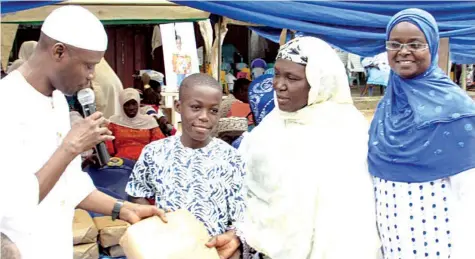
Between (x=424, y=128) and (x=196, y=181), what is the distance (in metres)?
0.92

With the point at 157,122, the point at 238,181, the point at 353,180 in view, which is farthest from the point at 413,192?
the point at 157,122

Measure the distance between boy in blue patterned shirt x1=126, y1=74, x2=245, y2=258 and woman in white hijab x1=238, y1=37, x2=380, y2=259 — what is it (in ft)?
0.46

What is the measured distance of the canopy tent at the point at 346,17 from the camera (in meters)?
4.03

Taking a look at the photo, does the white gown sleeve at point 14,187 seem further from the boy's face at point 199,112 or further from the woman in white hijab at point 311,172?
the woman in white hijab at point 311,172

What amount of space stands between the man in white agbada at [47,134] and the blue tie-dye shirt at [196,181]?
1.46 ft

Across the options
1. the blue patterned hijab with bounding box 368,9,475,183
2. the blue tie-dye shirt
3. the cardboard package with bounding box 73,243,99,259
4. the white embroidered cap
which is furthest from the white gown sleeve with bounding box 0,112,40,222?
the cardboard package with bounding box 73,243,99,259

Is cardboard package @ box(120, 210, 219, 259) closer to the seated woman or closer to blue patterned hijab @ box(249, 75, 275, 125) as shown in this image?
blue patterned hijab @ box(249, 75, 275, 125)

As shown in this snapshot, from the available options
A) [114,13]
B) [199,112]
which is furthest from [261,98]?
[114,13]

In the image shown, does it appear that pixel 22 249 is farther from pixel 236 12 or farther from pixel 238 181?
pixel 236 12

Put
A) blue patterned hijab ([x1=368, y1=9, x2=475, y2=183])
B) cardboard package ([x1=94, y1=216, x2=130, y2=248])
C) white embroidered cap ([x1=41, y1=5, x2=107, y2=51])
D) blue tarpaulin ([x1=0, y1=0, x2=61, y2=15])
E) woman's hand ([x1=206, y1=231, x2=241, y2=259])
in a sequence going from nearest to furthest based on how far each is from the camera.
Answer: white embroidered cap ([x1=41, y1=5, x2=107, y2=51]) → blue patterned hijab ([x1=368, y1=9, x2=475, y2=183]) → woman's hand ([x1=206, y1=231, x2=241, y2=259]) → blue tarpaulin ([x1=0, y1=0, x2=61, y2=15]) → cardboard package ([x1=94, y1=216, x2=130, y2=248])

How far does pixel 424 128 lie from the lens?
2.28m

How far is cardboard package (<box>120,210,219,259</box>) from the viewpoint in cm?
213

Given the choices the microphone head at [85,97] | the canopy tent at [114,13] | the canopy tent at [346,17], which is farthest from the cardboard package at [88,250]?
the canopy tent at [114,13]

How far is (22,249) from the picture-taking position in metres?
1.90
